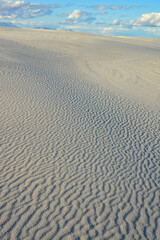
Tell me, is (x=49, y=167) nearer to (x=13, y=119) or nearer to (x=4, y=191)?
(x=4, y=191)

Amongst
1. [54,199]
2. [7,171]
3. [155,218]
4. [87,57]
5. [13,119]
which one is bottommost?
[155,218]

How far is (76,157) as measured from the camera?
25.3 ft

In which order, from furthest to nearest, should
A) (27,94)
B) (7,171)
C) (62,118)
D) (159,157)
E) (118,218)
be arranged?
(27,94), (62,118), (159,157), (7,171), (118,218)

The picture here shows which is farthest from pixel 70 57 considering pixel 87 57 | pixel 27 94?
pixel 27 94

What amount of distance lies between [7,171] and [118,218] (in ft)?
11.3

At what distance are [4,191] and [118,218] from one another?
3.05 meters

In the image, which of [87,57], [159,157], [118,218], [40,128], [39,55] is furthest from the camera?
[87,57]

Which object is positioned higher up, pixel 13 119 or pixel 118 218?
pixel 13 119

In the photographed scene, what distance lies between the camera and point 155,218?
5652 mm

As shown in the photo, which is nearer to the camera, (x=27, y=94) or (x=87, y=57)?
(x=27, y=94)

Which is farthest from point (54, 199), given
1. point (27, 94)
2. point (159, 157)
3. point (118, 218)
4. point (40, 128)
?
point (27, 94)

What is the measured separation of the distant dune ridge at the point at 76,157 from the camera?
528cm

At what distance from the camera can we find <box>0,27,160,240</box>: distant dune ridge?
5.28 meters

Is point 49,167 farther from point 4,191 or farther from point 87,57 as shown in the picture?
point 87,57
